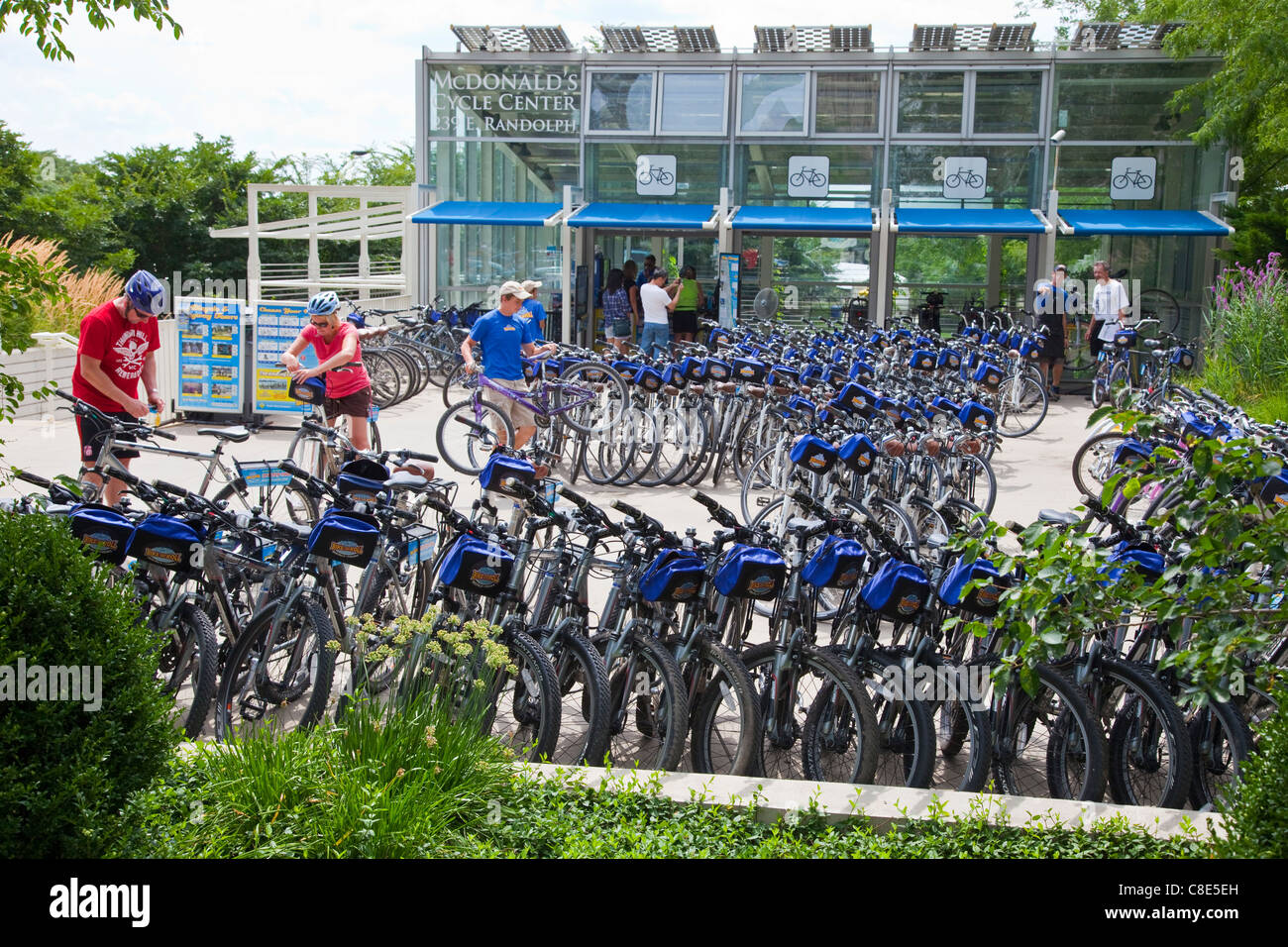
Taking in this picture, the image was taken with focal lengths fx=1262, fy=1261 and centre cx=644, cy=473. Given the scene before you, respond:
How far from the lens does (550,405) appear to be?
10.2m

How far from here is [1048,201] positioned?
63.6 ft

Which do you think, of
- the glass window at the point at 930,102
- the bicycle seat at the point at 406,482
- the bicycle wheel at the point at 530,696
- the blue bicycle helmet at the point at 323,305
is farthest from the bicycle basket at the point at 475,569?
the glass window at the point at 930,102

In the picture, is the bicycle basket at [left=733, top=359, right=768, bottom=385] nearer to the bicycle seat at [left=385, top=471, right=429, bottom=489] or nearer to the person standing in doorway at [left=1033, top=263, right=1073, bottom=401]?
the bicycle seat at [left=385, top=471, right=429, bottom=489]

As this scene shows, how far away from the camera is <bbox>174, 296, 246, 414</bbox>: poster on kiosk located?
41.0ft

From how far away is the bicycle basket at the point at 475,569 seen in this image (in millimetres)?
4402

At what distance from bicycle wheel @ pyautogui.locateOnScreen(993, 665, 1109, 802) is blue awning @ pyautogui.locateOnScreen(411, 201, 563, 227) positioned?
16.2m

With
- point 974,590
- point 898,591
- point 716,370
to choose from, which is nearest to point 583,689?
point 898,591

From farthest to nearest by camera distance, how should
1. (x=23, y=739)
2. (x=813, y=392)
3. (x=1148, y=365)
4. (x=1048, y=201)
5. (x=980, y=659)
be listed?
(x=1048, y=201) < (x=1148, y=365) < (x=813, y=392) < (x=980, y=659) < (x=23, y=739)

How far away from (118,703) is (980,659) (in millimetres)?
2717

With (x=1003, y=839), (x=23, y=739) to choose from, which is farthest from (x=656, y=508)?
(x=23, y=739)

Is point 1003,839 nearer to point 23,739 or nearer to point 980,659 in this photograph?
point 980,659

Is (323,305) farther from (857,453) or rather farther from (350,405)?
(857,453)

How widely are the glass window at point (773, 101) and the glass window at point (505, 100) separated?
277cm

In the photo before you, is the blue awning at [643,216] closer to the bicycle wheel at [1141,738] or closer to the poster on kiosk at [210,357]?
the poster on kiosk at [210,357]
